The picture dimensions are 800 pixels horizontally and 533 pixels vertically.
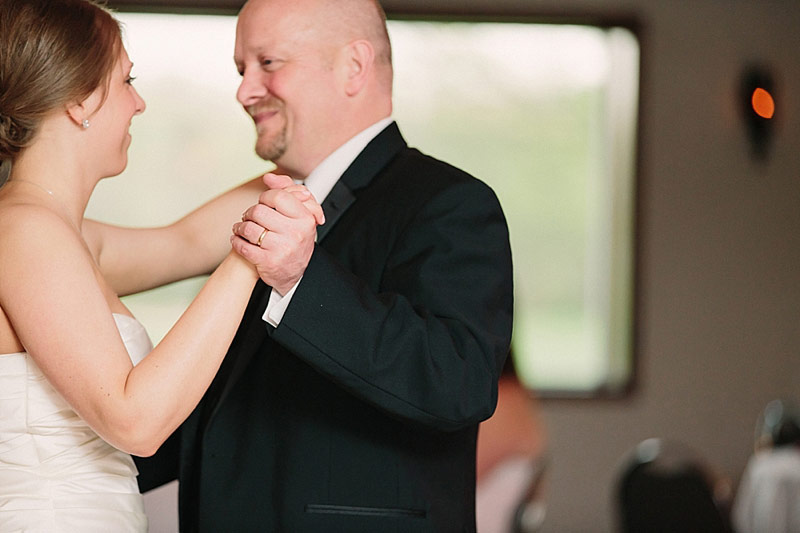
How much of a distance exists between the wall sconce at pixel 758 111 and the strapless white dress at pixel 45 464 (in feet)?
17.2

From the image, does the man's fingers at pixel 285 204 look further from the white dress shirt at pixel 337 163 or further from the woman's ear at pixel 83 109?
the white dress shirt at pixel 337 163

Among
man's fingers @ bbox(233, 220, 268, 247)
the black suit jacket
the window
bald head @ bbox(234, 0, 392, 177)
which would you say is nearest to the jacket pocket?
the black suit jacket

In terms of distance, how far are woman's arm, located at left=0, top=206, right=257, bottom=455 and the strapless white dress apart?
0.18 meters

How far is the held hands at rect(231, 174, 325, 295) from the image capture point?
1567mm

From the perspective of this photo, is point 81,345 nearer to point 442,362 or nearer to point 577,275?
point 442,362

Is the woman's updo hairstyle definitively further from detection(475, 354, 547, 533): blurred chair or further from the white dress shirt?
detection(475, 354, 547, 533): blurred chair

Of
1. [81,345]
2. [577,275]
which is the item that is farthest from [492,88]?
[81,345]

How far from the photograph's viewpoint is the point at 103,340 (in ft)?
5.34

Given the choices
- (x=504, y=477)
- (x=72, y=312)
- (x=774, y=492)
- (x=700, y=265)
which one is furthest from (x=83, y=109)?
(x=700, y=265)

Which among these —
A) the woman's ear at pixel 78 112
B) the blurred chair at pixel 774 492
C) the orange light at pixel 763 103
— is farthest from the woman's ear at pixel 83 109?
the orange light at pixel 763 103

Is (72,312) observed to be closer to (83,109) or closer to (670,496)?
(83,109)

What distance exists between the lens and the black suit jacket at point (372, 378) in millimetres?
1644

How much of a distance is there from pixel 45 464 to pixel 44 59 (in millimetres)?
720

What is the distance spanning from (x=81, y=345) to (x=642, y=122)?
16.6ft
